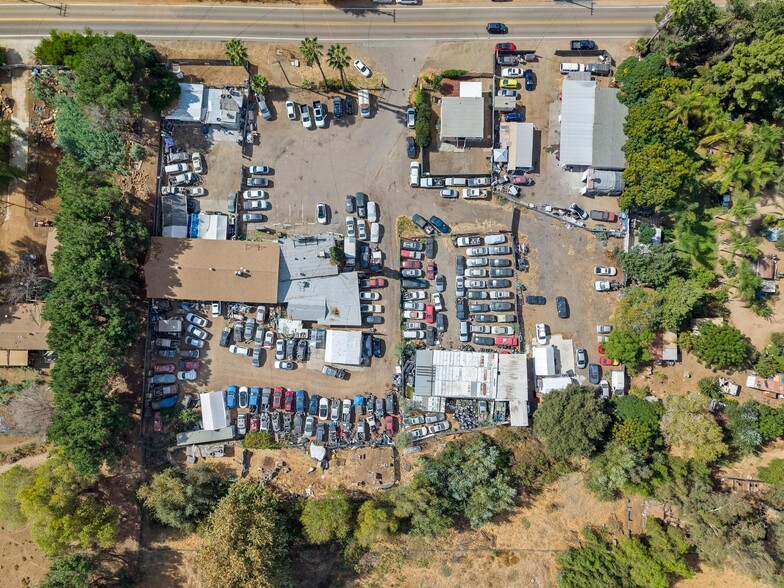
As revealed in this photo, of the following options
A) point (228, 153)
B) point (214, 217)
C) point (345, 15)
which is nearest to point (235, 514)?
point (214, 217)

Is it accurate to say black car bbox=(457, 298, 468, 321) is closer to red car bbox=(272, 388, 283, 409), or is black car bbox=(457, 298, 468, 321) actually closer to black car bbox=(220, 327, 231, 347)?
red car bbox=(272, 388, 283, 409)

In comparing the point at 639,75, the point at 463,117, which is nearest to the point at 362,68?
the point at 463,117

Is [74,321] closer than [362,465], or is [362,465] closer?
[74,321]

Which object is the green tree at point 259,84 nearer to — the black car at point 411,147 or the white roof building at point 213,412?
the black car at point 411,147

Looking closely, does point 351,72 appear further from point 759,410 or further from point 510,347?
point 759,410

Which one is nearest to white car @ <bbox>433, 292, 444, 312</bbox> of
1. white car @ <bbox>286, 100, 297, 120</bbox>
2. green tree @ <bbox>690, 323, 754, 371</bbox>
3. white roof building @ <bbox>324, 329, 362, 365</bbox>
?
white roof building @ <bbox>324, 329, 362, 365</bbox>
